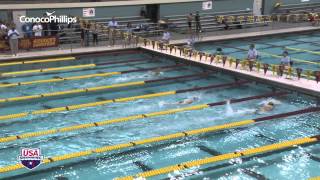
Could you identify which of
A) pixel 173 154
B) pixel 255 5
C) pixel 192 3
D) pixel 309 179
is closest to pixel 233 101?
pixel 173 154

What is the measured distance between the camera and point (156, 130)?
9.59 m

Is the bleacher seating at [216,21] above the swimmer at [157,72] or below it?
above

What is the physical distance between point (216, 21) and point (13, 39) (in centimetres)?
1065

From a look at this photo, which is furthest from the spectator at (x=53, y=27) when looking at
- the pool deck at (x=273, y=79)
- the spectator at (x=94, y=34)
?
the pool deck at (x=273, y=79)

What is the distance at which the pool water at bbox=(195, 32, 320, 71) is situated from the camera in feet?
52.7

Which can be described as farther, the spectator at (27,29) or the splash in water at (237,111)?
the spectator at (27,29)

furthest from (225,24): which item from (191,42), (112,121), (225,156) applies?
(225,156)

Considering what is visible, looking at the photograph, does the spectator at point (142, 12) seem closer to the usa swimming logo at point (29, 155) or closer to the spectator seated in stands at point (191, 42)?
the spectator seated in stands at point (191, 42)

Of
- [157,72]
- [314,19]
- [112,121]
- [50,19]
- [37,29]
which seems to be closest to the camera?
[112,121]

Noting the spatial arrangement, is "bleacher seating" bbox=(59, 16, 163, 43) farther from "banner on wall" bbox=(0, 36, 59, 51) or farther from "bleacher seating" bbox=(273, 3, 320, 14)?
"bleacher seating" bbox=(273, 3, 320, 14)

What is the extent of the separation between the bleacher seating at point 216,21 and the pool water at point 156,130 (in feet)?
26.7

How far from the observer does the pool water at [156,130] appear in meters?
7.77

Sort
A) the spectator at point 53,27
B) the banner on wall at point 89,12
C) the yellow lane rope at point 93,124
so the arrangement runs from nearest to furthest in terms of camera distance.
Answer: the yellow lane rope at point 93,124 → the spectator at point 53,27 → the banner on wall at point 89,12

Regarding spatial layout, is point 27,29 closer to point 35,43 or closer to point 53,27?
point 35,43
